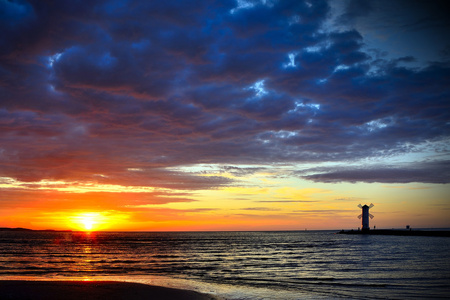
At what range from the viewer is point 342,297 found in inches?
814

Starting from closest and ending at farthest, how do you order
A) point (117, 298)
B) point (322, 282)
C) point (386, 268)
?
point (117, 298) < point (322, 282) < point (386, 268)

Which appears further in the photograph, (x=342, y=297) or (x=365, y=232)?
(x=365, y=232)

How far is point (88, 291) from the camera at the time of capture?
20.4 m

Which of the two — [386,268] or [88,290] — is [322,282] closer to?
[386,268]

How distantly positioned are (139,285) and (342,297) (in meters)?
13.5

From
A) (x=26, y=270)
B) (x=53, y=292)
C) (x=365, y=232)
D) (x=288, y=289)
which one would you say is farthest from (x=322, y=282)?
(x=365, y=232)

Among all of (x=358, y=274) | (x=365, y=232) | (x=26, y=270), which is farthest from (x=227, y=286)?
(x=365, y=232)

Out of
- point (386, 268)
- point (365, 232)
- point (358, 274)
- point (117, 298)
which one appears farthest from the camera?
point (365, 232)

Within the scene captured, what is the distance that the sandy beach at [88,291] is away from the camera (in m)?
19.0

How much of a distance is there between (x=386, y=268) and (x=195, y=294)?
23.3 m

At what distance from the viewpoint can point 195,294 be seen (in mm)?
20969

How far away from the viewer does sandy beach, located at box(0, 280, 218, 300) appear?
746 inches

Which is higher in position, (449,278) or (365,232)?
(449,278)

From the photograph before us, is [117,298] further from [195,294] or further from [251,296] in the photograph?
[251,296]
